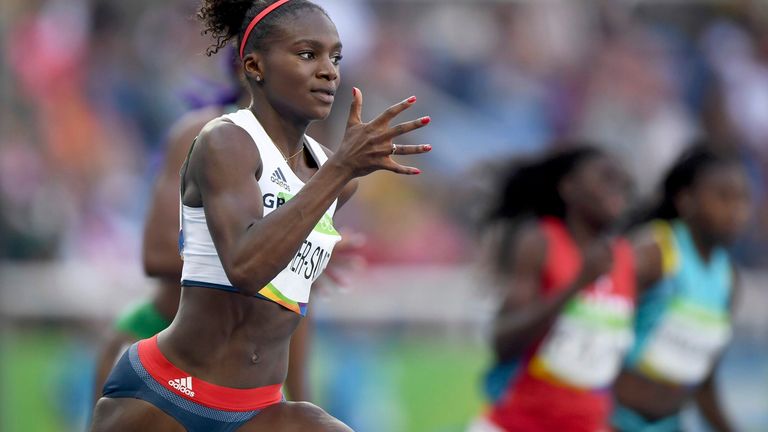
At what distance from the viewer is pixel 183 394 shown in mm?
4059

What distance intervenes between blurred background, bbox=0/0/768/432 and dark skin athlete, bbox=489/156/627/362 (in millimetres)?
1256

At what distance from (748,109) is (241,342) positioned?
10.8 m

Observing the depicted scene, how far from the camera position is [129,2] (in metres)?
13.2

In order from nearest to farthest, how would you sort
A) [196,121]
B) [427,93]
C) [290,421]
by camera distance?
[290,421], [196,121], [427,93]

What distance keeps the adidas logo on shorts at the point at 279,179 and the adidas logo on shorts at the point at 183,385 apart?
0.63 metres

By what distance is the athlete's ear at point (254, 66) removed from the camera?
4109mm

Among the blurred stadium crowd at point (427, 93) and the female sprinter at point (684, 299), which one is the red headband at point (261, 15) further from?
the blurred stadium crowd at point (427, 93)

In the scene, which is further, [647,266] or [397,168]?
[647,266]

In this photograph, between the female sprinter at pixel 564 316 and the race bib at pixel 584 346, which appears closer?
the female sprinter at pixel 564 316

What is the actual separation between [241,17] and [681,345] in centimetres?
365

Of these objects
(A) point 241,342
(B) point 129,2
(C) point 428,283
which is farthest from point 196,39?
(A) point 241,342

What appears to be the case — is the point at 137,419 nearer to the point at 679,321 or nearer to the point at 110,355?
the point at 110,355

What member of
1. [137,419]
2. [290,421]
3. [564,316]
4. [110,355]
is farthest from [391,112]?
[564,316]

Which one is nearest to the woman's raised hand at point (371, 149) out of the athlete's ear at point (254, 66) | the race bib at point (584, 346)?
the athlete's ear at point (254, 66)
